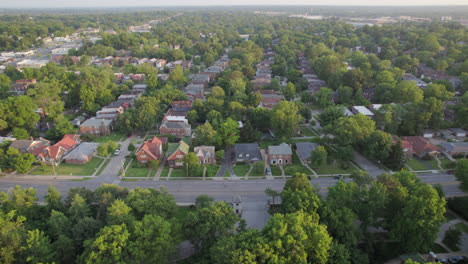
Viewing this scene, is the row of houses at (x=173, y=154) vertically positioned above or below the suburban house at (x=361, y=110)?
below

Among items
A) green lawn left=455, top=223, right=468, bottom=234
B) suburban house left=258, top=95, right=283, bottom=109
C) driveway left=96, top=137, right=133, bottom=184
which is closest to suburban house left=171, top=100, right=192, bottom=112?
driveway left=96, top=137, right=133, bottom=184

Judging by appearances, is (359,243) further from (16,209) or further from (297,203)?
(16,209)

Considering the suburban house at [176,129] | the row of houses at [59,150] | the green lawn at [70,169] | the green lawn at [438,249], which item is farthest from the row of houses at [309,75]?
the green lawn at [70,169]

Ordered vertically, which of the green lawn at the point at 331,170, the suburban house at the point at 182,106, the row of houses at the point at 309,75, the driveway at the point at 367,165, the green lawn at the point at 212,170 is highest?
the row of houses at the point at 309,75

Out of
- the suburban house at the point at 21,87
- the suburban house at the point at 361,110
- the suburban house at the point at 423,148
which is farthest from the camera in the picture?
the suburban house at the point at 21,87

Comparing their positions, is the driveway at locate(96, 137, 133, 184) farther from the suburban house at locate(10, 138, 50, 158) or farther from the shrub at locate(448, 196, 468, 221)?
the shrub at locate(448, 196, 468, 221)

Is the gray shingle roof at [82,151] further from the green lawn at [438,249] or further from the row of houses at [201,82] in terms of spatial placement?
the green lawn at [438,249]
